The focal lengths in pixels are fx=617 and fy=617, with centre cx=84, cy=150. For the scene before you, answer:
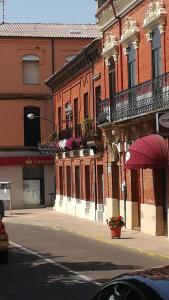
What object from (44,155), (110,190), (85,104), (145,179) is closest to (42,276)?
(145,179)

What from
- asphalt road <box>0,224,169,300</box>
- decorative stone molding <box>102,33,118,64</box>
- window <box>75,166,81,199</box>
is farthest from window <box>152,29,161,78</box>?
window <box>75,166,81,199</box>

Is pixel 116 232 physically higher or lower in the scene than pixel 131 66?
lower

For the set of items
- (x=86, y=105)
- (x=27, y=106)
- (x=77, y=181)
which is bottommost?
(x=77, y=181)

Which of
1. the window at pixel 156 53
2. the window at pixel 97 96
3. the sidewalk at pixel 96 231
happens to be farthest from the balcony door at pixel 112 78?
the sidewalk at pixel 96 231

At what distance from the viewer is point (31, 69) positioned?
45.8 m

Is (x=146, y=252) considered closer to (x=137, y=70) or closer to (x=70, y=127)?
(x=137, y=70)

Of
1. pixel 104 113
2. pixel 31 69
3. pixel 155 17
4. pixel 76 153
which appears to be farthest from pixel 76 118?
pixel 155 17

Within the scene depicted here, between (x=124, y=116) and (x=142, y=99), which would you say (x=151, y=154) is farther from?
(x=124, y=116)

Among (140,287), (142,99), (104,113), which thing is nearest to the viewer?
(140,287)

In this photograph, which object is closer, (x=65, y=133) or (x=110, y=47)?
(x=110, y=47)

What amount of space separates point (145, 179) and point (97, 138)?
22.5 ft

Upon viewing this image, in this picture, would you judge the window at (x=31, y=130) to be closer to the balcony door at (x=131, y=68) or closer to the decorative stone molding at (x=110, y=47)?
the decorative stone molding at (x=110, y=47)

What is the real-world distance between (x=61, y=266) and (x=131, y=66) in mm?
11809

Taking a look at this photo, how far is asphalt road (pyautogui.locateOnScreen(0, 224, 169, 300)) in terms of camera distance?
37.5ft
